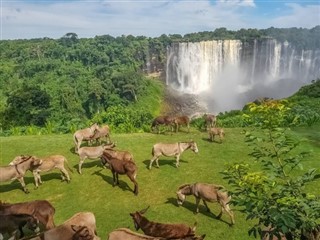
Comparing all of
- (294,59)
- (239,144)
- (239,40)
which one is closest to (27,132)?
(239,144)

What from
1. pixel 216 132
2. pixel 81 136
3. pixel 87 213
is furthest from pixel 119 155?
pixel 216 132

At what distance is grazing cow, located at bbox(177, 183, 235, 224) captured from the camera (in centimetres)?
1368

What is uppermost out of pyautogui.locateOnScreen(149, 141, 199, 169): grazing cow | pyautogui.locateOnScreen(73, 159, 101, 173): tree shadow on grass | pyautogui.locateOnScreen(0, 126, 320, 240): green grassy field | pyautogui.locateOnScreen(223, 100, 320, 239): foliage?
pyautogui.locateOnScreen(223, 100, 320, 239): foliage

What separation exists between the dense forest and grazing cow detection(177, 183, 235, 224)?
513 inches

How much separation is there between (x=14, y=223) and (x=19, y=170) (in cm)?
512

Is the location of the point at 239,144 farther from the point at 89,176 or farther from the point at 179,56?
the point at 179,56

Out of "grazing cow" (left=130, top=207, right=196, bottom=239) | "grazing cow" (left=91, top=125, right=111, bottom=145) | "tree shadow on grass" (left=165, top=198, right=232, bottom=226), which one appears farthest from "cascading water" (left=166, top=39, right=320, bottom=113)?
"grazing cow" (left=130, top=207, right=196, bottom=239)

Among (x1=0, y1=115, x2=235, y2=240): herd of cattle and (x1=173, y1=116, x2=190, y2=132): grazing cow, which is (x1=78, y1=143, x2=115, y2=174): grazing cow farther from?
(x1=173, y1=116, x2=190, y2=132): grazing cow

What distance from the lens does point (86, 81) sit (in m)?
95.7

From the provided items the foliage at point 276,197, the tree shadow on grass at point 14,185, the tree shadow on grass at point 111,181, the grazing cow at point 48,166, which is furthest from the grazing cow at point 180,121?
the foliage at point 276,197

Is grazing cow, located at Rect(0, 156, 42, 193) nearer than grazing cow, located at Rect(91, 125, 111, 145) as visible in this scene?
Yes

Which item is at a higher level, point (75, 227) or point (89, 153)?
point (75, 227)

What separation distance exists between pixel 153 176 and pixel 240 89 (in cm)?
10262

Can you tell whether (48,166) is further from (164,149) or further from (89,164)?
(164,149)
